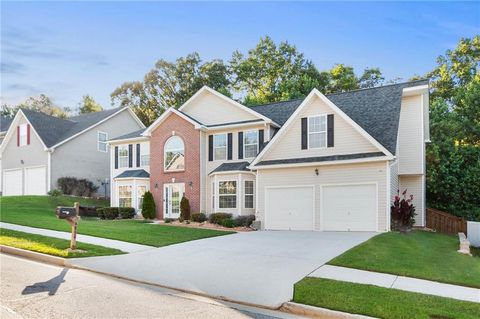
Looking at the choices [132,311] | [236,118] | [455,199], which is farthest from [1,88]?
[455,199]

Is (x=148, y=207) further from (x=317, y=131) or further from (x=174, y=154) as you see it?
(x=317, y=131)

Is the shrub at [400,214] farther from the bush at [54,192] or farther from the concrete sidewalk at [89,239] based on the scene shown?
the bush at [54,192]

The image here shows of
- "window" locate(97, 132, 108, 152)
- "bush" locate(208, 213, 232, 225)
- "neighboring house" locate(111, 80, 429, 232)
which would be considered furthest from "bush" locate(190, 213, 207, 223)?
"window" locate(97, 132, 108, 152)

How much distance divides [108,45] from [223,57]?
30.2 meters

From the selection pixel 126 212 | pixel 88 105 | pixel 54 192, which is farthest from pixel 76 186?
pixel 88 105

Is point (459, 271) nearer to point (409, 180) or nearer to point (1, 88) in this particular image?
point (409, 180)

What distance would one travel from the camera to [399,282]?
26.6ft

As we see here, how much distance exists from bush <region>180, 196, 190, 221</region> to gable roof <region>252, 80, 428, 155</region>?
6945 millimetres

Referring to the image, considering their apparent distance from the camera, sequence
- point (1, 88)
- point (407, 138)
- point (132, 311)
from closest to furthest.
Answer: point (132, 311), point (1, 88), point (407, 138)

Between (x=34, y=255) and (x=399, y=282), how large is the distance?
917 centimetres

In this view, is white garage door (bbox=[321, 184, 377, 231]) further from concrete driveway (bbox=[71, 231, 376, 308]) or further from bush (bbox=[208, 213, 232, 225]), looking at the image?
bush (bbox=[208, 213, 232, 225])

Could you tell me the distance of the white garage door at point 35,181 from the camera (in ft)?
→ 96.2

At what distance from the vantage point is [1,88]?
620 inches

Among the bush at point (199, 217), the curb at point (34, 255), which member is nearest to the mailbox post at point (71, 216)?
the curb at point (34, 255)
